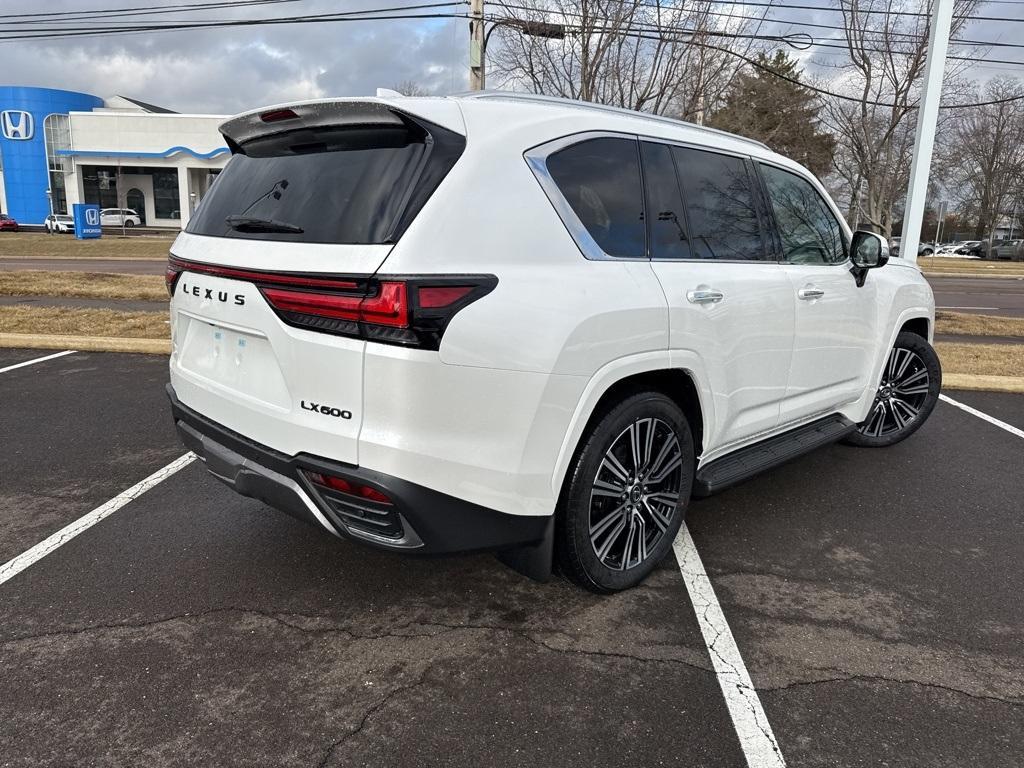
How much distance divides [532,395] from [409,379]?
43cm

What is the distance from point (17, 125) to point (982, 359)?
6574cm

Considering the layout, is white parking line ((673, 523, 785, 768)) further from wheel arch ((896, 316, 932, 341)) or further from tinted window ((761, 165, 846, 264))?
wheel arch ((896, 316, 932, 341))

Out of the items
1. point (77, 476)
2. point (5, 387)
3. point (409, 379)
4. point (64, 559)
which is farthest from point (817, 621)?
point (5, 387)

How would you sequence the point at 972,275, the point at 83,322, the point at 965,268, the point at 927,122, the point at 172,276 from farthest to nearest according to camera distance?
the point at 965,268
the point at 972,275
the point at 83,322
the point at 927,122
the point at 172,276

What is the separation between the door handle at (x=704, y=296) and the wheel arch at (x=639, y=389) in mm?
274

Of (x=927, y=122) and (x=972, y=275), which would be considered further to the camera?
(x=972, y=275)

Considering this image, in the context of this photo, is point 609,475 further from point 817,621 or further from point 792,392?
point 792,392

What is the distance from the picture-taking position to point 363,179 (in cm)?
253

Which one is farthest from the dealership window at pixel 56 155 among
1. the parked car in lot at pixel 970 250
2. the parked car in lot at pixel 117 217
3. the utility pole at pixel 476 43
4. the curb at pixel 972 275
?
the parked car in lot at pixel 970 250

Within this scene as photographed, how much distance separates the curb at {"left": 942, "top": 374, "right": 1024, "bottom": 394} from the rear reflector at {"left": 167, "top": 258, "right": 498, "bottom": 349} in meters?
6.46

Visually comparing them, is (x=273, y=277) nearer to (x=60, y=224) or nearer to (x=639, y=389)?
(x=639, y=389)

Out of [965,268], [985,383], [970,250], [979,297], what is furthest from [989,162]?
[985,383]

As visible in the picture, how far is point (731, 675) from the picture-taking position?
2.63 metres

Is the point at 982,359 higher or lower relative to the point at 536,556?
lower
